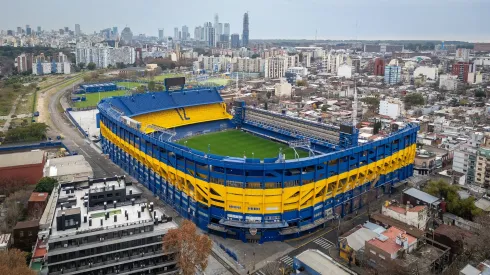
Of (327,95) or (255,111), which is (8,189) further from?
(327,95)

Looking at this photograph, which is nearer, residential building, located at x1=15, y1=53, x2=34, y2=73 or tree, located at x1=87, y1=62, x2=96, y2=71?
residential building, located at x1=15, y1=53, x2=34, y2=73

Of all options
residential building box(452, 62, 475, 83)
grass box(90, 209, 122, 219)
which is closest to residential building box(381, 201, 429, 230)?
grass box(90, 209, 122, 219)

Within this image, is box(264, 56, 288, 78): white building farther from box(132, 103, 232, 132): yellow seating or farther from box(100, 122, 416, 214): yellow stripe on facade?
box(100, 122, 416, 214): yellow stripe on facade

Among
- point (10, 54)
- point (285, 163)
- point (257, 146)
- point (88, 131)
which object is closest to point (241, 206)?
point (285, 163)

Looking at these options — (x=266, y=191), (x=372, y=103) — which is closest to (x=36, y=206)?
(x=266, y=191)

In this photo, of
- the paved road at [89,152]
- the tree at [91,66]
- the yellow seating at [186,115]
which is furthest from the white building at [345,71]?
the paved road at [89,152]
